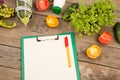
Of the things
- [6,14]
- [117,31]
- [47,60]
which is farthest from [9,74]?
[117,31]

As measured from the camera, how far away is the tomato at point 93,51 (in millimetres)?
1082

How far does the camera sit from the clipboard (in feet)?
3.55

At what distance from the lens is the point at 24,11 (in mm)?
1157

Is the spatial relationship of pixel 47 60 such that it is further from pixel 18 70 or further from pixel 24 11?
pixel 24 11

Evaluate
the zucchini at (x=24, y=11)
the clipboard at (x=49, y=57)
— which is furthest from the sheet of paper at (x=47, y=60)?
the zucchini at (x=24, y=11)

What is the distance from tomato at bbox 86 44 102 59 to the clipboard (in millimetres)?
65

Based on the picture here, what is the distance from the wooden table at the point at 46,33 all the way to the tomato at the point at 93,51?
0.03 m

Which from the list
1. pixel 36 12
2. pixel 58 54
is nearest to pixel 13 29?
pixel 36 12

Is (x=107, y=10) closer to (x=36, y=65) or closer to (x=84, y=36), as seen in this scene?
(x=84, y=36)

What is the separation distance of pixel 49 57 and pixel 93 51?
0.20m

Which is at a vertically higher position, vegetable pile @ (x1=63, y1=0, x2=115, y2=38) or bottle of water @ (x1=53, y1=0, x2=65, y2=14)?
bottle of water @ (x1=53, y1=0, x2=65, y2=14)

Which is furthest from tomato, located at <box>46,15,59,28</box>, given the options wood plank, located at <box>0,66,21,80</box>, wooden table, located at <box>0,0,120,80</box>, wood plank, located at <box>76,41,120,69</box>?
wood plank, located at <box>0,66,21,80</box>

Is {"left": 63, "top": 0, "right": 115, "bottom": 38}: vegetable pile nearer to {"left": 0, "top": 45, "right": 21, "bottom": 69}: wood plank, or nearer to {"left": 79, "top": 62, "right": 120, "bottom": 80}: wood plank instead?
{"left": 79, "top": 62, "right": 120, "bottom": 80}: wood plank

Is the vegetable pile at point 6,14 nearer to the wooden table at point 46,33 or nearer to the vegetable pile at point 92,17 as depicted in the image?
the wooden table at point 46,33
